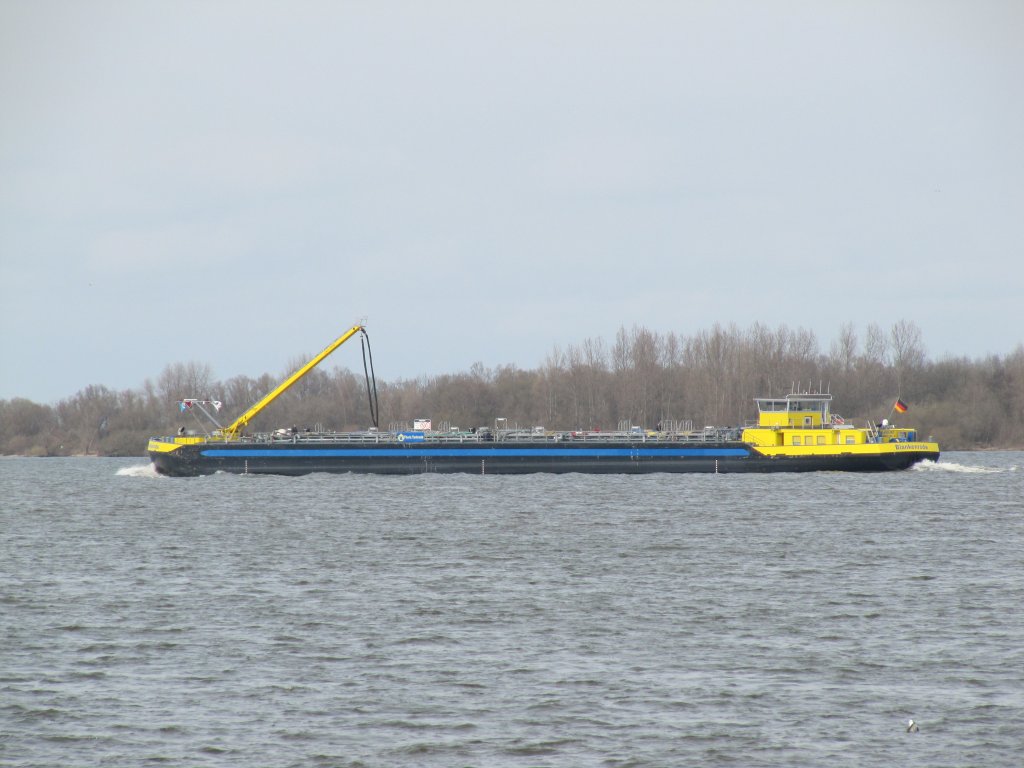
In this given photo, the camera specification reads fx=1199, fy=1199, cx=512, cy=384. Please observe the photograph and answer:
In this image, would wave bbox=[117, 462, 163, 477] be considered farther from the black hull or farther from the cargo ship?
the black hull

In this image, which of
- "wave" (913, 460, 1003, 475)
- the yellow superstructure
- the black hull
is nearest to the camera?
the yellow superstructure

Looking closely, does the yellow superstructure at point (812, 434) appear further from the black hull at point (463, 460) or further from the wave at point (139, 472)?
the wave at point (139, 472)

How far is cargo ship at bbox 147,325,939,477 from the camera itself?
8456 cm

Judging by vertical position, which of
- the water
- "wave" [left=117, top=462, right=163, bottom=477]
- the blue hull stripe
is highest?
the blue hull stripe

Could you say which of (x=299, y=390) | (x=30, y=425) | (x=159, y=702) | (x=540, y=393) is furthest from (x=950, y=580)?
(x=30, y=425)

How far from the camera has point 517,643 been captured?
26578mm

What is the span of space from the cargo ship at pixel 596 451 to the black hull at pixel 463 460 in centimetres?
7

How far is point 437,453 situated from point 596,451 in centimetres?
1183

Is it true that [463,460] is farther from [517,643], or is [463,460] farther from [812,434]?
[517,643]

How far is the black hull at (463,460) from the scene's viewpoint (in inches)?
3418

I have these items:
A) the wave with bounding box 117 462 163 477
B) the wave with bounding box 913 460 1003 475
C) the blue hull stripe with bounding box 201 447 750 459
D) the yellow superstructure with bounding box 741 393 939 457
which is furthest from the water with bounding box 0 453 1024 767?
the wave with bounding box 117 462 163 477

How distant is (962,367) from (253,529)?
125 meters

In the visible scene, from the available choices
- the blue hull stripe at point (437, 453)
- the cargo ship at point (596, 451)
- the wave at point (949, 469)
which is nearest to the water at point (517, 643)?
the cargo ship at point (596, 451)

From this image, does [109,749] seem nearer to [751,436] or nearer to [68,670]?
[68,670]
